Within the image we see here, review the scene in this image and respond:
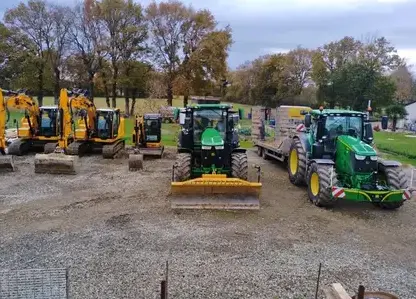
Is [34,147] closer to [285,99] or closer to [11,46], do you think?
[11,46]

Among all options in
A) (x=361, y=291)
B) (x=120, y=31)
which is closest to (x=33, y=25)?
(x=120, y=31)

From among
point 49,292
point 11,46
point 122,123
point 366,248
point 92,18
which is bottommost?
point 366,248

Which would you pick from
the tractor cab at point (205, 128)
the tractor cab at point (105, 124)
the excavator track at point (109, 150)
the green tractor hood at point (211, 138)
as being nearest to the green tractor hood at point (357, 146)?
the tractor cab at point (205, 128)

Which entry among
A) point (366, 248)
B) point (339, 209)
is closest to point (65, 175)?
point (339, 209)

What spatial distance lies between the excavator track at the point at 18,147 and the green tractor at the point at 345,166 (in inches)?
385

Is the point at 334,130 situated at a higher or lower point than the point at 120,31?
lower

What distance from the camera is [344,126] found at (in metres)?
9.69

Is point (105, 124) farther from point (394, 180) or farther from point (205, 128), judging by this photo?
point (394, 180)

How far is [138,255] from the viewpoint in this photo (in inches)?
237

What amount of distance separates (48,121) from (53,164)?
4308 mm

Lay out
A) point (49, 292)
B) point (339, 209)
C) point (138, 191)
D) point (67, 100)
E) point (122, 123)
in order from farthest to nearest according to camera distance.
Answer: point (122, 123)
point (67, 100)
point (138, 191)
point (339, 209)
point (49, 292)

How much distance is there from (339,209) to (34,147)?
1154 centimetres

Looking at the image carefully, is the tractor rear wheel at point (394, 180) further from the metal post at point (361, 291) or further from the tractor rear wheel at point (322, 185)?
the metal post at point (361, 291)

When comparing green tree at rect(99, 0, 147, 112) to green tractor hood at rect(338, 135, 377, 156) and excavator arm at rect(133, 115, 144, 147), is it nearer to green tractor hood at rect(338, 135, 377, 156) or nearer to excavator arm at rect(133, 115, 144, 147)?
excavator arm at rect(133, 115, 144, 147)
